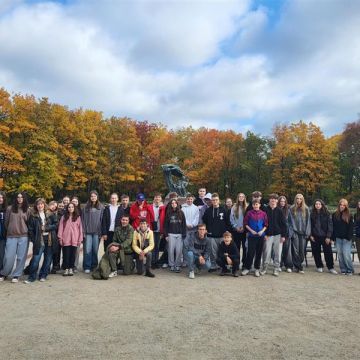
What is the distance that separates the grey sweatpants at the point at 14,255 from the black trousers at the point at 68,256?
0.81 meters

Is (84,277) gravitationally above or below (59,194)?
below

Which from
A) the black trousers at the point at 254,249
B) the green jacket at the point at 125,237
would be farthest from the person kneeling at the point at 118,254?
the black trousers at the point at 254,249

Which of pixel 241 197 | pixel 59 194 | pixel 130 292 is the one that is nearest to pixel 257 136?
pixel 59 194

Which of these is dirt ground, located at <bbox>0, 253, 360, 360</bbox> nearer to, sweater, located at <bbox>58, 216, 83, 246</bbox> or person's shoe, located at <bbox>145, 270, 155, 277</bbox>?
person's shoe, located at <bbox>145, 270, 155, 277</bbox>

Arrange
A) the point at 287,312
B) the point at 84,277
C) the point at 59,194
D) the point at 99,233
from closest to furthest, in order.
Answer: the point at 287,312 < the point at 84,277 < the point at 99,233 < the point at 59,194

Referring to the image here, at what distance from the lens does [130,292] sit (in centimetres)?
630

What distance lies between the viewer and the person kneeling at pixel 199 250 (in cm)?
789

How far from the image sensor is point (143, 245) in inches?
311

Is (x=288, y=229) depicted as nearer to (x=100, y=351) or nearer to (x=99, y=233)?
(x=99, y=233)

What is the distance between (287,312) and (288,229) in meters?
3.25

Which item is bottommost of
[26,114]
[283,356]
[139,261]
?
[283,356]

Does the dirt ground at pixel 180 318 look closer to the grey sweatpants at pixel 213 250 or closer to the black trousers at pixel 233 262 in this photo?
the black trousers at pixel 233 262

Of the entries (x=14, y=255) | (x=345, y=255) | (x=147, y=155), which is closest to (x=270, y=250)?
(x=345, y=255)

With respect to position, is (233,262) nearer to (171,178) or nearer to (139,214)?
(139,214)
